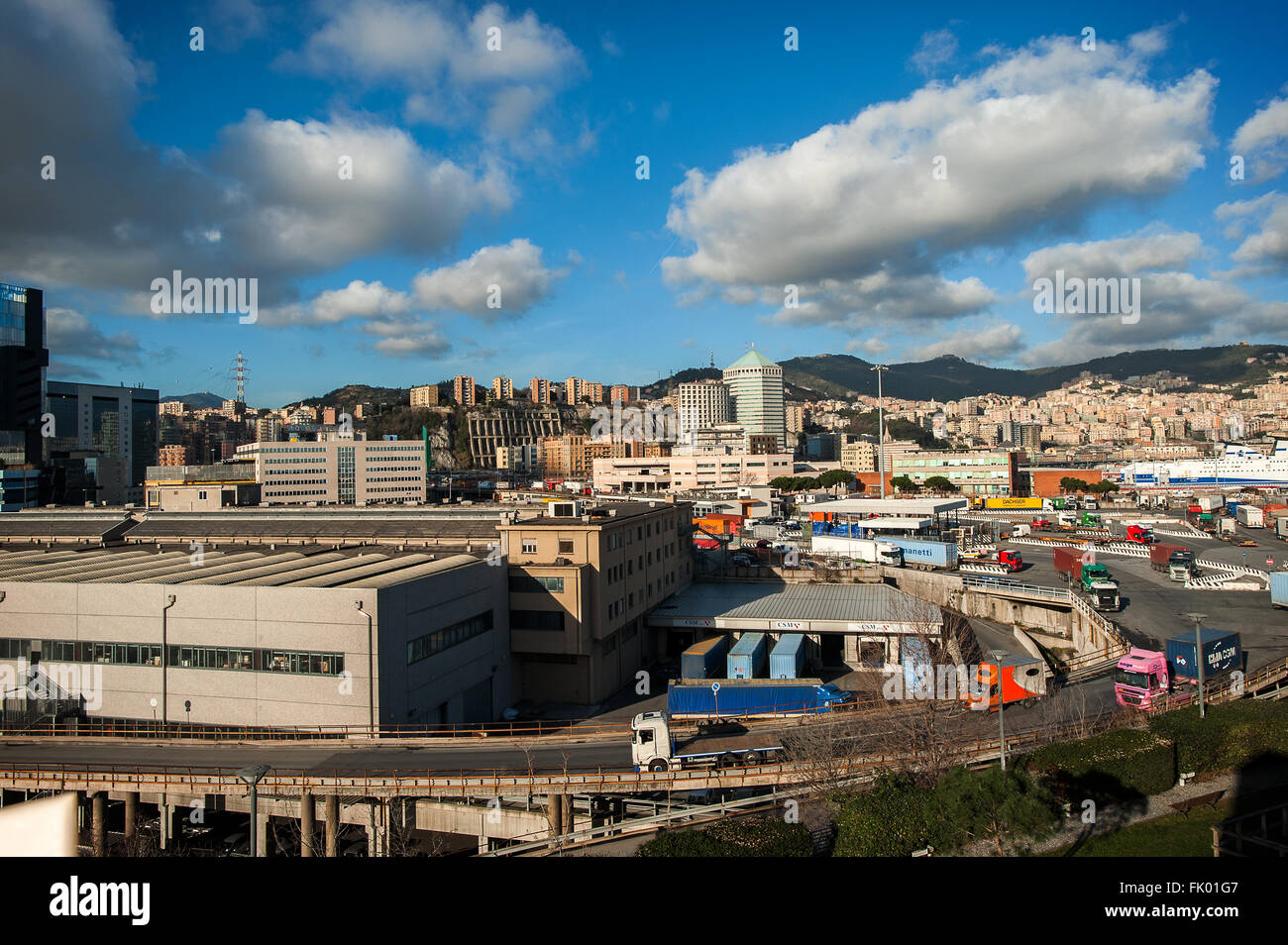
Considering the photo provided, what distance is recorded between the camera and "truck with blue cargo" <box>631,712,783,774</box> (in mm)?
14617

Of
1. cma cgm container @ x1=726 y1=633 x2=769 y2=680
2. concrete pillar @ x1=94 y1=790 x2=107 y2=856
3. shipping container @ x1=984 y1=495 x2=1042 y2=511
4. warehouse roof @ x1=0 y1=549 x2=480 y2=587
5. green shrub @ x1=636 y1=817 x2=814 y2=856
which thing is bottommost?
concrete pillar @ x1=94 y1=790 x2=107 y2=856

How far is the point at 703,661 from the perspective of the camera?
24.1 metres

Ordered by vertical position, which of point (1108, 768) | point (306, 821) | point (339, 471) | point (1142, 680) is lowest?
point (306, 821)

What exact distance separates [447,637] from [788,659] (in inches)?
424

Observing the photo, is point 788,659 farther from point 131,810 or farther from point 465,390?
point 465,390

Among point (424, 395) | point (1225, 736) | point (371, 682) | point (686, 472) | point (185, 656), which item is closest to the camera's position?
point (1225, 736)

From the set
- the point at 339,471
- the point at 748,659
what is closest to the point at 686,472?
the point at 339,471

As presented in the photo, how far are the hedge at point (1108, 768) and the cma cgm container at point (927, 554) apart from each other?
84.8 ft

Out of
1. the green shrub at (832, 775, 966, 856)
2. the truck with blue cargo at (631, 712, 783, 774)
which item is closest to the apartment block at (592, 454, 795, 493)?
the truck with blue cargo at (631, 712, 783, 774)

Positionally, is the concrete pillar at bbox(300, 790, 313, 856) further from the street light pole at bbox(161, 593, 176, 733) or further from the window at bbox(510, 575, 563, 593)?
the window at bbox(510, 575, 563, 593)

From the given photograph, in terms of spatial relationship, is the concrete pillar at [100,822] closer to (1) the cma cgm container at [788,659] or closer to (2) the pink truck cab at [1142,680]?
(1) the cma cgm container at [788,659]

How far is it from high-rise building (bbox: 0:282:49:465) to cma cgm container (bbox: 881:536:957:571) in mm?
92934
